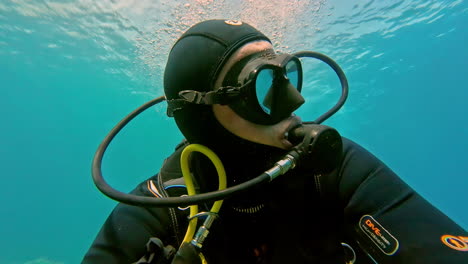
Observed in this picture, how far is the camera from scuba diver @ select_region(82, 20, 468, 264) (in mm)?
1776

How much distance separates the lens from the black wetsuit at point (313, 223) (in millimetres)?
1726

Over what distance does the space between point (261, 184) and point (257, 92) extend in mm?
684

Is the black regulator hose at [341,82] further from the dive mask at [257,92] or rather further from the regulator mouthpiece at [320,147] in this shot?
the regulator mouthpiece at [320,147]

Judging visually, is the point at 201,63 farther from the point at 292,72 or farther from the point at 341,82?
the point at 341,82

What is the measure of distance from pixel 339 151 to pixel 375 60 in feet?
81.9

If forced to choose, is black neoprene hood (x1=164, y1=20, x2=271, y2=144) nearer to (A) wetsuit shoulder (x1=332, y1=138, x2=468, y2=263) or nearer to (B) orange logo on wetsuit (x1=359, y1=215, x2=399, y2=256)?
(A) wetsuit shoulder (x1=332, y1=138, x2=468, y2=263)

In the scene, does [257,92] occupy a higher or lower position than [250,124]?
higher

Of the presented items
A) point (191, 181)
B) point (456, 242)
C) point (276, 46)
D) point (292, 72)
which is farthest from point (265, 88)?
point (276, 46)

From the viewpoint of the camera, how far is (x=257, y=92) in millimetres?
2018

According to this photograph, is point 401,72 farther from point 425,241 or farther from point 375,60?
point 425,241

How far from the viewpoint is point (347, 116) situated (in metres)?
40.5

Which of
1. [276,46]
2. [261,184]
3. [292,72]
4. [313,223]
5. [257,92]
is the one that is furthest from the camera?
[276,46]

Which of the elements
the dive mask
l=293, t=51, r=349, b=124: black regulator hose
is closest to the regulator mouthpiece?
the dive mask

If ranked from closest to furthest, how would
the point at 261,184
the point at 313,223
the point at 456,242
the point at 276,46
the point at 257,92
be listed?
1. the point at 456,242
2. the point at 261,184
3. the point at 257,92
4. the point at 313,223
5. the point at 276,46
